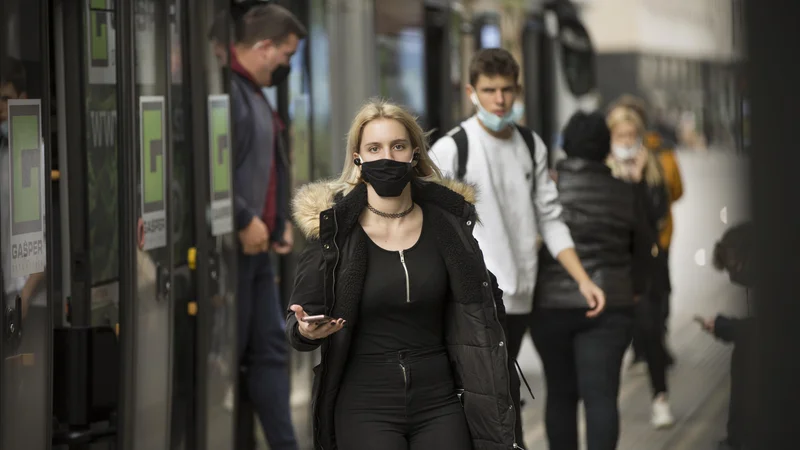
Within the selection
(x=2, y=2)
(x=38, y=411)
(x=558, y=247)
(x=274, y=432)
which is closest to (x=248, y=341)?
(x=274, y=432)

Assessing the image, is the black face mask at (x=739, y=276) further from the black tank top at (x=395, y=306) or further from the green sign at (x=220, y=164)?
the black tank top at (x=395, y=306)

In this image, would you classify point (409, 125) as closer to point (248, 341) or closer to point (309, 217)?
point (309, 217)

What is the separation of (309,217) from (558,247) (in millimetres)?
2137

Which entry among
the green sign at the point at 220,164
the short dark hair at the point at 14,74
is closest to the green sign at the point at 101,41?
the short dark hair at the point at 14,74

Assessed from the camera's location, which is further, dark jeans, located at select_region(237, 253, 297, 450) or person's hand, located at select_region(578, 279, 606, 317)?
dark jeans, located at select_region(237, 253, 297, 450)

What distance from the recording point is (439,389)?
16.2 feet

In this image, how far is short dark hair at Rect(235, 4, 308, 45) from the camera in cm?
775

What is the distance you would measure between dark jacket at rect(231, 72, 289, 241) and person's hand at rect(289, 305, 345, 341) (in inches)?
121

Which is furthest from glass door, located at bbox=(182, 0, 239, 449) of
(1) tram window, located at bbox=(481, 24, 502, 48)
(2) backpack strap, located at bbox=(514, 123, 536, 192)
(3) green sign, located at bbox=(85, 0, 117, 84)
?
(1) tram window, located at bbox=(481, 24, 502, 48)

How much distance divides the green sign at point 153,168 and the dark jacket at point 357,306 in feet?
5.29

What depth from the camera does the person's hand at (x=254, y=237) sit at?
25.5 feet

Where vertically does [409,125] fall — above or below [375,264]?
above

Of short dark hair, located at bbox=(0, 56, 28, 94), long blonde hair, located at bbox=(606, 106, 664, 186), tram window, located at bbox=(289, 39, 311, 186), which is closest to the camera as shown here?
short dark hair, located at bbox=(0, 56, 28, 94)

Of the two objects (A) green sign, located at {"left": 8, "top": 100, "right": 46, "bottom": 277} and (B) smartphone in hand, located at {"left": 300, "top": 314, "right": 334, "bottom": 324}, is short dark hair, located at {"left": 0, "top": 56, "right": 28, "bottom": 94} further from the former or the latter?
(B) smartphone in hand, located at {"left": 300, "top": 314, "right": 334, "bottom": 324}
